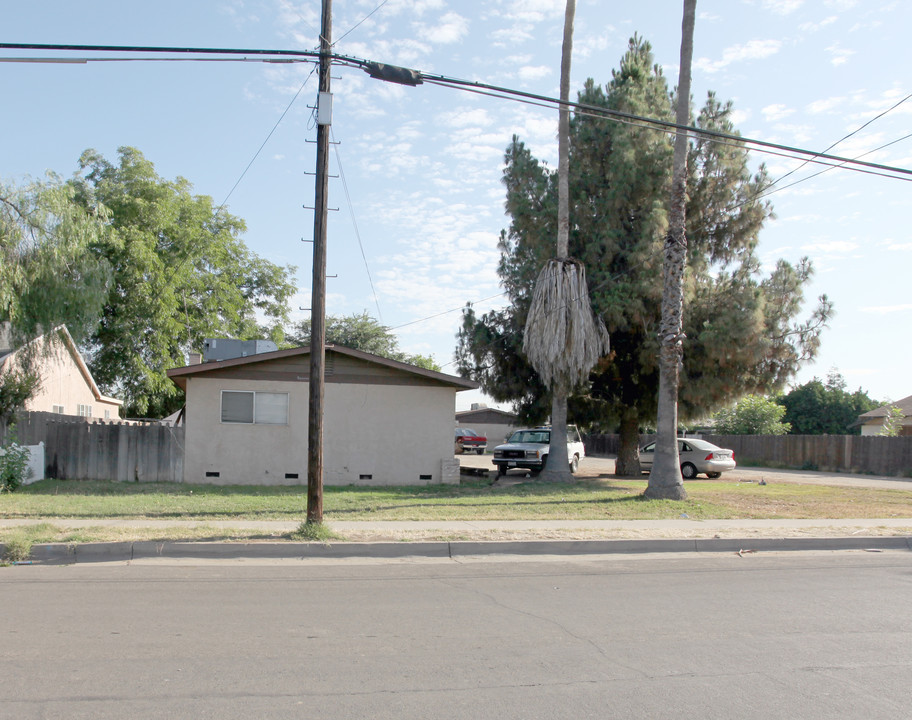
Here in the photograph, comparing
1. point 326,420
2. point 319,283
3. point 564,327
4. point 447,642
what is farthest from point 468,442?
point 447,642

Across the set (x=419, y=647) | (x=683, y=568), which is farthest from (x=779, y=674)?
(x=683, y=568)

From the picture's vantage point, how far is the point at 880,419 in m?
46.4

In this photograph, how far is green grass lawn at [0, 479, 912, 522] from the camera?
13.3m

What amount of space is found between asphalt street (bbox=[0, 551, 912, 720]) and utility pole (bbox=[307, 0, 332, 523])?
5.80ft

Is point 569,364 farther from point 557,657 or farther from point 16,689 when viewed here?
point 16,689

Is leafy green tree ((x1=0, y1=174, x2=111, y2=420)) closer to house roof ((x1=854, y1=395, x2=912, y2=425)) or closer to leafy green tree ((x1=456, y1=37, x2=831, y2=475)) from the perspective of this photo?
leafy green tree ((x1=456, y1=37, x2=831, y2=475))

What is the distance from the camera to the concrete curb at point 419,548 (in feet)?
32.3

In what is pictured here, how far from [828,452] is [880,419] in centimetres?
1445

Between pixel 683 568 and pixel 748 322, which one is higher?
pixel 748 322

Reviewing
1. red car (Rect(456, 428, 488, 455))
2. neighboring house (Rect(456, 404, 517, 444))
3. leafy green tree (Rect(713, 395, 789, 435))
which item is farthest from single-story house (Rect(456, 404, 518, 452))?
leafy green tree (Rect(713, 395, 789, 435))

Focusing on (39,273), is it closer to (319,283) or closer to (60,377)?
(319,283)

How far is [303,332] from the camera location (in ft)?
199

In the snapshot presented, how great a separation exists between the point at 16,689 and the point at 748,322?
18.5 metres

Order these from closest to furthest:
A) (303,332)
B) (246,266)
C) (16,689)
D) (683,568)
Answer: (16,689), (683,568), (246,266), (303,332)
